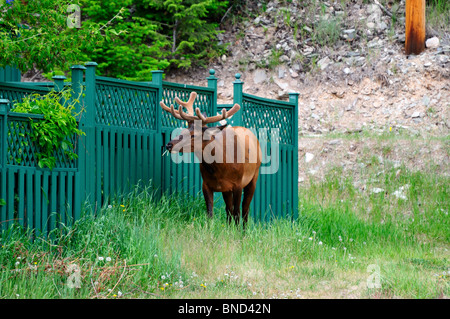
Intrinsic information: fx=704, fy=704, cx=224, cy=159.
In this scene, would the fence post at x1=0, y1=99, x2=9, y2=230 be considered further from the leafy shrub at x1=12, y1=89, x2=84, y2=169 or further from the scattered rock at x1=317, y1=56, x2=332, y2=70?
the scattered rock at x1=317, y1=56, x2=332, y2=70

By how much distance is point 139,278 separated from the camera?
22.3 feet

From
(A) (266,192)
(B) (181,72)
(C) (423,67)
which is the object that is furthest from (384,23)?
(A) (266,192)

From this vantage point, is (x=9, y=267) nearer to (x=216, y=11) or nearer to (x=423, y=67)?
(x=423, y=67)

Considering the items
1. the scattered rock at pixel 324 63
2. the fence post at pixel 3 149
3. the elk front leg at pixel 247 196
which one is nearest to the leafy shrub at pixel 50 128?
the fence post at pixel 3 149

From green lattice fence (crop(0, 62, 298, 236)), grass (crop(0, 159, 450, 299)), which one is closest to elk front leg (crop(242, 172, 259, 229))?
grass (crop(0, 159, 450, 299))

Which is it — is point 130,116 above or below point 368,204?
above

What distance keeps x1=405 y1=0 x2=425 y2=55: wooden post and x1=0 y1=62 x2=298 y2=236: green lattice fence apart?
8.71 meters

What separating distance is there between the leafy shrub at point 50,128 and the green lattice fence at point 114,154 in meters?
0.10

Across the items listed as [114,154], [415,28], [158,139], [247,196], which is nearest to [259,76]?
[415,28]

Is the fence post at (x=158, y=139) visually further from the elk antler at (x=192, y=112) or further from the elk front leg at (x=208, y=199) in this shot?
the elk front leg at (x=208, y=199)

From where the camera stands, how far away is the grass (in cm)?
665

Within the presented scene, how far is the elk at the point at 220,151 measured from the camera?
8664mm

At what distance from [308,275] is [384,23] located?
49.3ft

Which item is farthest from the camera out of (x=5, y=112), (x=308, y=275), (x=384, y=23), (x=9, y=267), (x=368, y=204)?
(x=384, y=23)
